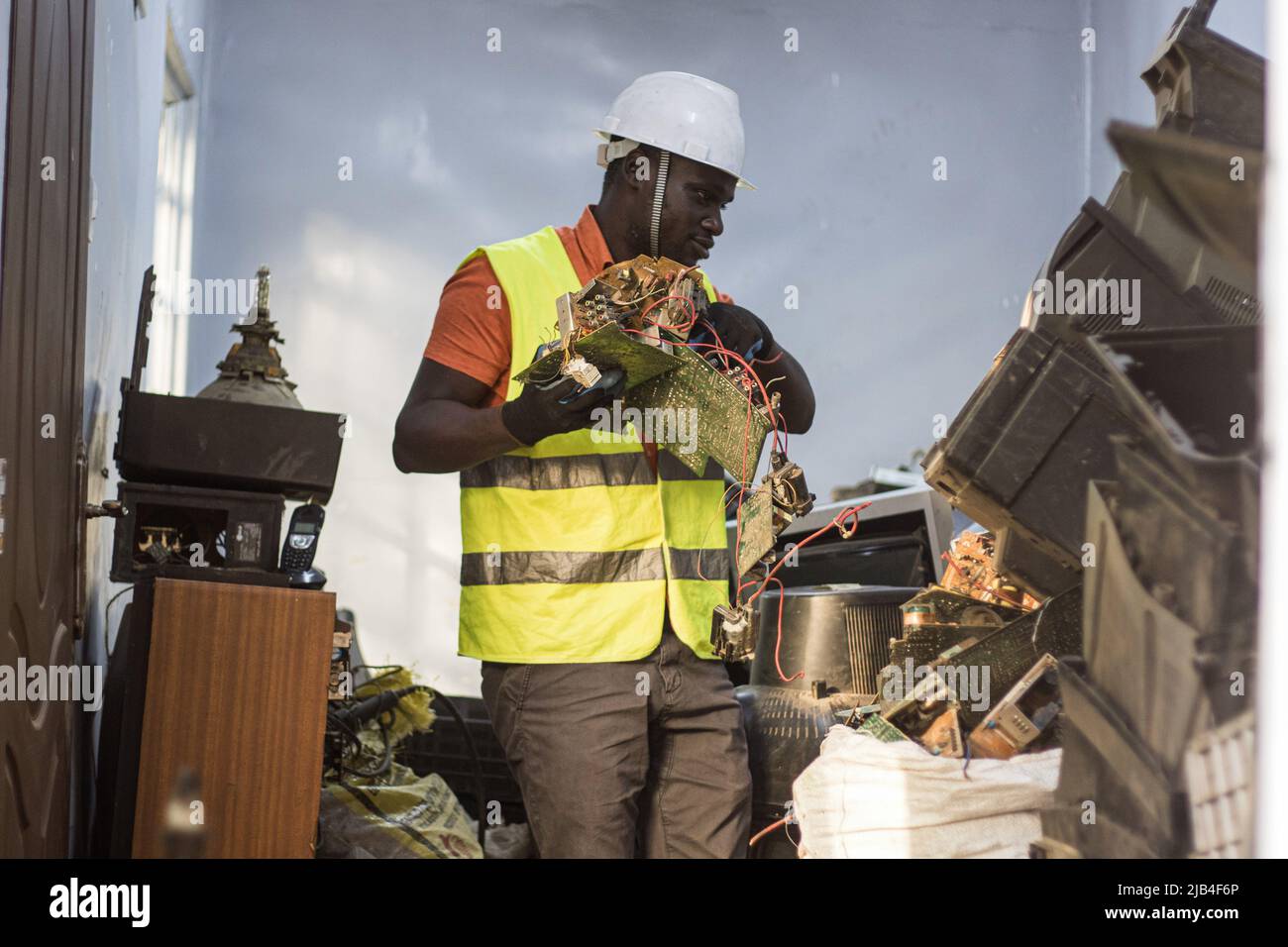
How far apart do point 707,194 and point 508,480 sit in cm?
65

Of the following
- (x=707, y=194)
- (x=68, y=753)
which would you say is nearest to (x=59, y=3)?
(x=707, y=194)

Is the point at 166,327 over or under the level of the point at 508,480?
over

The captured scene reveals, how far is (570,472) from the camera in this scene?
2.19 metres

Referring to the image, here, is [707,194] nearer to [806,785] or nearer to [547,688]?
[547,688]

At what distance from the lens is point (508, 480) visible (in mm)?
2197

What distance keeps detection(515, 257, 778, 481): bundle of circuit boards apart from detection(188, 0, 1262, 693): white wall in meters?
4.29

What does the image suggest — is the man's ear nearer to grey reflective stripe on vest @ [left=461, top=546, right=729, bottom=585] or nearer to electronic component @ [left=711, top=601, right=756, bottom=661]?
grey reflective stripe on vest @ [left=461, top=546, right=729, bottom=585]
